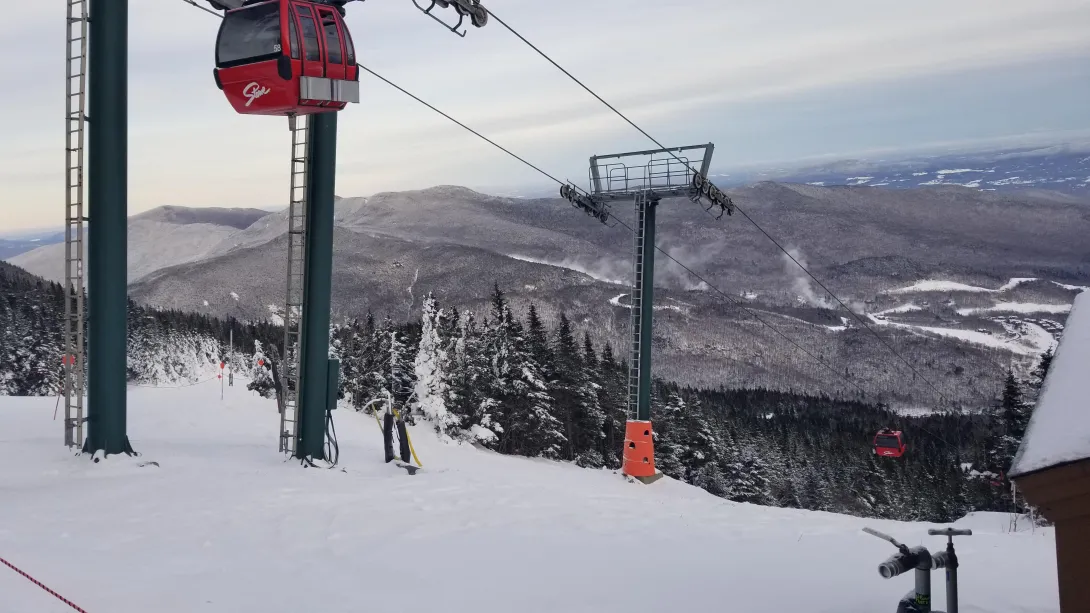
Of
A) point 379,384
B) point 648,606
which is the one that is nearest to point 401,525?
point 648,606

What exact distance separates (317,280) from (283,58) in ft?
14.1

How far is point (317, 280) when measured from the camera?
13945 mm

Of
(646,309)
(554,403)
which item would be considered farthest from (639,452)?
(554,403)

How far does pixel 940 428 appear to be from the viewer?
118 m

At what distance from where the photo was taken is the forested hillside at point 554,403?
53688 millimetres

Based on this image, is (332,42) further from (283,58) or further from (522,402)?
(522,402)

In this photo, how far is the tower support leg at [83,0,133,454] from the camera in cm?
1228

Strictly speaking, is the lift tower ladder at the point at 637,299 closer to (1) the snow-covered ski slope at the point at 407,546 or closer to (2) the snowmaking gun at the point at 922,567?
(1) the snow-covered ski slope at the point at 407,546

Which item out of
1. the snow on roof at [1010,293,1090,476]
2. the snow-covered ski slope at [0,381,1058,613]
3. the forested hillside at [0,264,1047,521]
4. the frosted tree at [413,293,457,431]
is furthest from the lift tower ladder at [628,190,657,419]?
the frosted tree at [413,293,457,431]

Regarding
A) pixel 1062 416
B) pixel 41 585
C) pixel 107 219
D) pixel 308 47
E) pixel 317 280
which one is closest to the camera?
pixel 1062 416

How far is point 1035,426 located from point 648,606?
3755 millimetres

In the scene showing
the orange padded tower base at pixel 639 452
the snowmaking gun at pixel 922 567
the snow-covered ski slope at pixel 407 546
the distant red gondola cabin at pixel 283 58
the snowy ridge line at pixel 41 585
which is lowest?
the orange padded tower base at pixel 639 452

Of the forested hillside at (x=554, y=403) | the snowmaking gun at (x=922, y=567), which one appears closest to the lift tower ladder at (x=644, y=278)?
the snowmaking gun at (x=922, y=567)

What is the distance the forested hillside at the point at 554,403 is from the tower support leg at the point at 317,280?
35079mm
